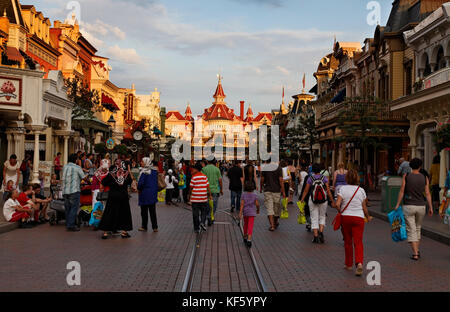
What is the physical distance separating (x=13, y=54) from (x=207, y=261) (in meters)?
24.6

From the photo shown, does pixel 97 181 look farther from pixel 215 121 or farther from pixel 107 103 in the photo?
pixel 215 121

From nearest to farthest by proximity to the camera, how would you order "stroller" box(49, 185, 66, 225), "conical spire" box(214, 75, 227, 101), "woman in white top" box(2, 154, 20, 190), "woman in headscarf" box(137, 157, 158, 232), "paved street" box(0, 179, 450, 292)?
"paved street" box(0, 179, 450, 292) < "woman in headscarf" box(137, 157, 158, 232) < "stroller" box(49, 185, 66, 225) < "woman in white top" box(2, 154, 20, 190) < "conical spire" box(214, 75, 227, 101)

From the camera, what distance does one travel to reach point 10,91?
20.2 metres

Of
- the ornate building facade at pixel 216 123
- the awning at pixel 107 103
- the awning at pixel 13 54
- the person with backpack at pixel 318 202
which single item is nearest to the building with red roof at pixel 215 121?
the ornate building facade at pixel 216 123

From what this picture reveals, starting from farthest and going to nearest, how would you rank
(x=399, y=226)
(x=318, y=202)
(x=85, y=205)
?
(x=85, y=205)
(x=318, y=202)
(x=399, y=226)

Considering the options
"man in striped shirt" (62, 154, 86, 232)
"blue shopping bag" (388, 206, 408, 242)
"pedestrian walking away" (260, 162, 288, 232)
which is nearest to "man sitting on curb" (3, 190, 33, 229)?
"man in striped shirt" (62, 154, 86, 232)

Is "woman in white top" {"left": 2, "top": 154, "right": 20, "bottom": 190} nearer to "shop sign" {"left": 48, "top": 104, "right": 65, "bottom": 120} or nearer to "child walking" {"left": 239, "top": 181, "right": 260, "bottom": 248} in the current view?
"shop sign" {"left": 48, "top": 104, "right": 65, "bottom": 120}

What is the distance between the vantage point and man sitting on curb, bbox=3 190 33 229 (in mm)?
13250

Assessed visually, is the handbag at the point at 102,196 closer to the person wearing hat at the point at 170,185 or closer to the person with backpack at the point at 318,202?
the person with backpack at the point at 318,202

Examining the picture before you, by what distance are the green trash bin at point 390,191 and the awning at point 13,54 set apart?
21379 mm

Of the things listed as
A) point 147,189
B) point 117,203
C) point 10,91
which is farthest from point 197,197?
point 10,91

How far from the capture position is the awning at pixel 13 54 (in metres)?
29.5

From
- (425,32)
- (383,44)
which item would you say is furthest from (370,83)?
(425,32)

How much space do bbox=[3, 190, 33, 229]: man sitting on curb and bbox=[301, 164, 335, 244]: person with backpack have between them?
22.9ft
